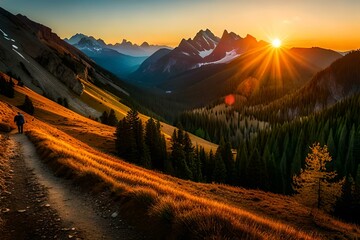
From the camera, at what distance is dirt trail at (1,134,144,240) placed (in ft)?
34.6

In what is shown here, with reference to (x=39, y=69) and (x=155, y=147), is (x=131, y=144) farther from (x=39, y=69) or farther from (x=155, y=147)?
(x=39, y=69)

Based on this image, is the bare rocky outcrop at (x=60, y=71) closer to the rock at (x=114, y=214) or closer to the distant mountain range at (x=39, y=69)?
the distant mountain range at (x=39, y=69)

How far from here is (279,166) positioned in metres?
108

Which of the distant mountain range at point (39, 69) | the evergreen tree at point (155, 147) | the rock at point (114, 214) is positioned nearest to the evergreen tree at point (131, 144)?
the evergreen tree at point (155, 147)

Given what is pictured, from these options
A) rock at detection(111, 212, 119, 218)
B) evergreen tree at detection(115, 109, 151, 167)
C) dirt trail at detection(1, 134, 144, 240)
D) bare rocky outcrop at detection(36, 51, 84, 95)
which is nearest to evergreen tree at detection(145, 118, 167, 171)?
evergreen tree at detection(115, 109, 151, 167)

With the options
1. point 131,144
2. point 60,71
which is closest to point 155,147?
point 131,144

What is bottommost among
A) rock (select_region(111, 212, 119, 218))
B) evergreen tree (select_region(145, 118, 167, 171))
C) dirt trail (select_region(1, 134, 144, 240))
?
evergreen tree (select_region(145, 118, 167, 171))

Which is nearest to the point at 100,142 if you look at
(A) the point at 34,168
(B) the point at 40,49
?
(A) the point at 34,168

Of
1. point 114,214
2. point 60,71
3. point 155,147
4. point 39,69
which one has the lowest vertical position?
point 155,147

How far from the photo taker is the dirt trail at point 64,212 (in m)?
10.5

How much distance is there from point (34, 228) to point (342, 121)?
139568 mm

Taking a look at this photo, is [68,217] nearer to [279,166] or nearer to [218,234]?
[218,234]

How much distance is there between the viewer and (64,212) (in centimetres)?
1251

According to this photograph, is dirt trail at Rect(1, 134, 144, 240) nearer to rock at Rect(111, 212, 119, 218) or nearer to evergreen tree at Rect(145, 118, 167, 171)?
rock at Rect(111, 212, 119, 218)
